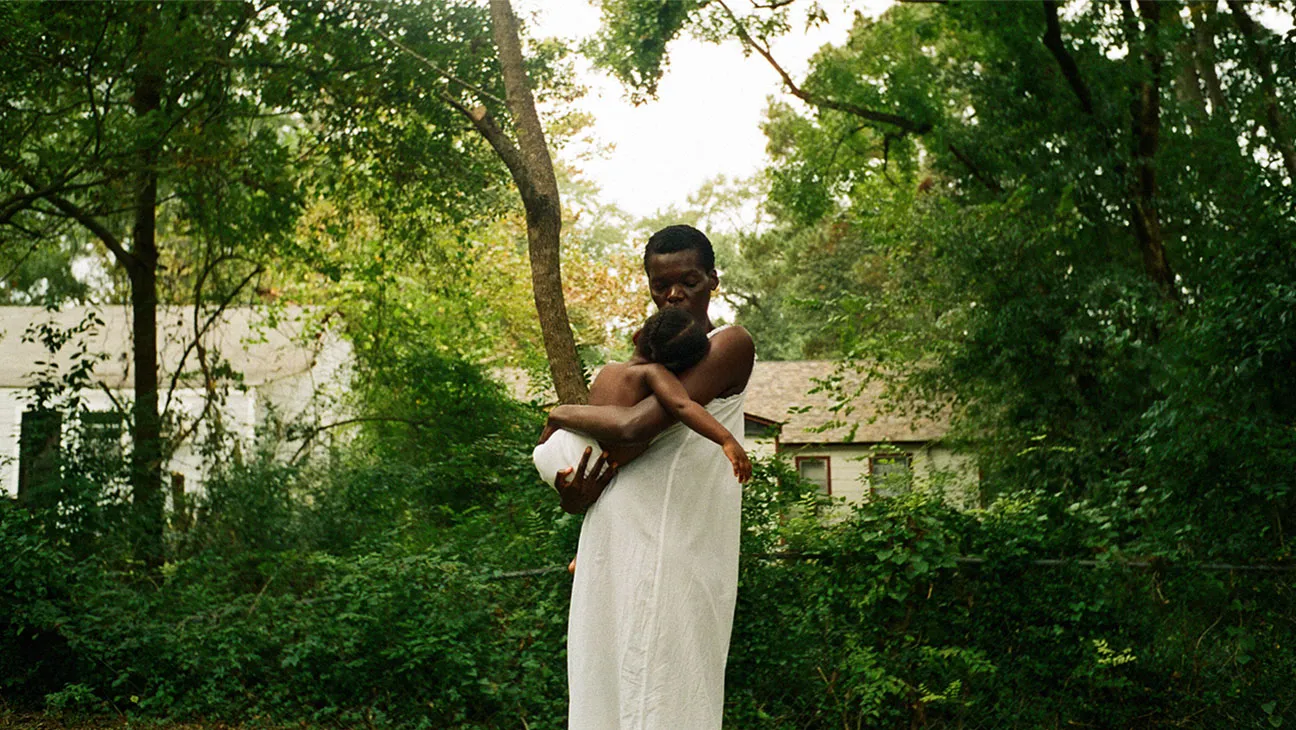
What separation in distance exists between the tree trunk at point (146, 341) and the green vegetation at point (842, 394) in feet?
0.26

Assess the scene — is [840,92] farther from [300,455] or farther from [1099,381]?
[300,455]

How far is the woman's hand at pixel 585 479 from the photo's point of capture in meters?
2.93

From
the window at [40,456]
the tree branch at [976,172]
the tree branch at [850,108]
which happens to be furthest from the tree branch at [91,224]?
the tree branch at [976,172]

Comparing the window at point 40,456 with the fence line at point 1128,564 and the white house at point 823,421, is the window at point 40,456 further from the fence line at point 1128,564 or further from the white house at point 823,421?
the white house at point 823,421

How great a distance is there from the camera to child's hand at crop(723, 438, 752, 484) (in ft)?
8.34

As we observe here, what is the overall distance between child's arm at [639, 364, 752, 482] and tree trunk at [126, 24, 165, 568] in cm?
849

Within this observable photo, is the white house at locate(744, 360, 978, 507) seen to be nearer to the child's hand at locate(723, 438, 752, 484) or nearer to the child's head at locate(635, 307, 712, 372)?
the child's head at locate(635, 307, 712, 372)

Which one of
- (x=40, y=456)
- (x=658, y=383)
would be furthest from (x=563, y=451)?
(x=40, y=456)

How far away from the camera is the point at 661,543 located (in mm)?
2895

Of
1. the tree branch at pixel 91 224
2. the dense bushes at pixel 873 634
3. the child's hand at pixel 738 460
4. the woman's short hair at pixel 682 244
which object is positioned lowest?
the dense bushes at pixel 873 634

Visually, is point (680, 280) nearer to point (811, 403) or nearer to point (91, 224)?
point (91, 224)

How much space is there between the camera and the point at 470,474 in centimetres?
1072

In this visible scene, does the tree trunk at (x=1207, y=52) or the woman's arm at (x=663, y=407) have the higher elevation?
the tree trunk at (x=1207, y=52)

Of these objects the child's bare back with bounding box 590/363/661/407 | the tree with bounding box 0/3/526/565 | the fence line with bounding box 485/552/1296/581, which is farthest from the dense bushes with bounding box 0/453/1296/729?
the tree with bounding box 0/3/526/565
